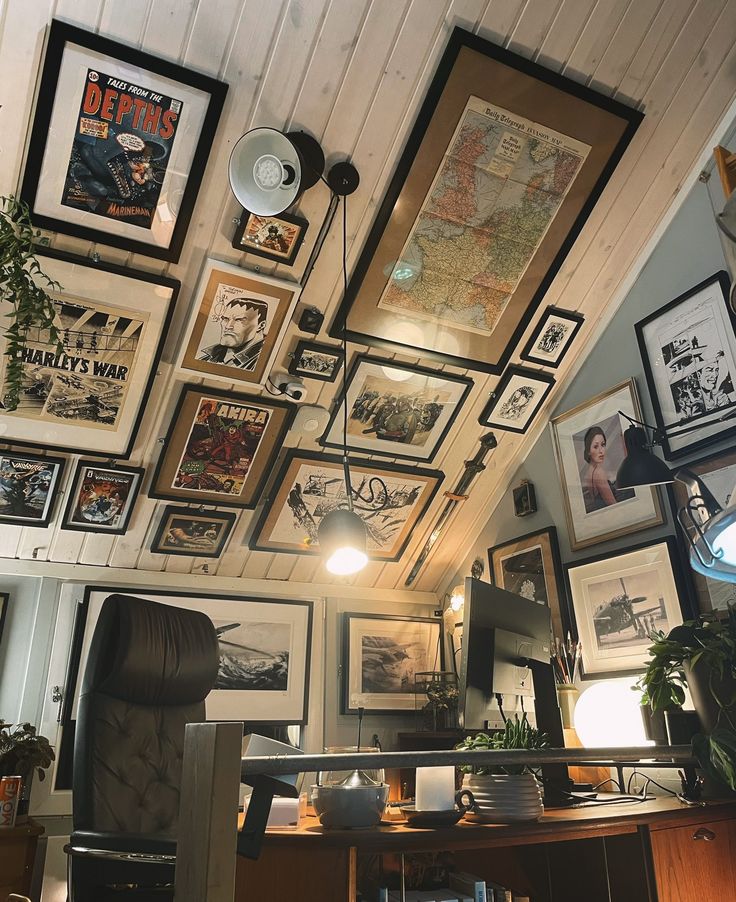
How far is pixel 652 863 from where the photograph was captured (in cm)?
177

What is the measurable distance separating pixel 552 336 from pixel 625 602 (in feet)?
4.39

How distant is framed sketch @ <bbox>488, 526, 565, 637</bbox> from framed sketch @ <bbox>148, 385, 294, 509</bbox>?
55.0 inches

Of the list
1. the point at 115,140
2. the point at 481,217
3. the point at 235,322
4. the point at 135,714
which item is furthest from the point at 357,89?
the point at 135,714

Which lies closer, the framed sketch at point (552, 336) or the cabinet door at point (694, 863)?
the cabinet door at point (694, 863)

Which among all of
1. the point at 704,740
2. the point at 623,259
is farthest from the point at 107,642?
the point at 623,259

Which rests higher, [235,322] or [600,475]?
[235,322]

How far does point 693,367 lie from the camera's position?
2938mm

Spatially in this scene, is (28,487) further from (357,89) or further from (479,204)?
(479,204)

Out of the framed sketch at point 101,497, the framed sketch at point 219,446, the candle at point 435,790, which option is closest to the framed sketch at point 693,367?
the framed sketch at point 219,446

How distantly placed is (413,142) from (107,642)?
2.15m

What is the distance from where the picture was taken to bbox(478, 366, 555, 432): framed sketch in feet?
11.9

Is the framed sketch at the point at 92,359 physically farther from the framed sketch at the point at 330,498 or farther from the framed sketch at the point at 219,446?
the framed sketch at the point at 330,498

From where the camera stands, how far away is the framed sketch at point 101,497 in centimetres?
325

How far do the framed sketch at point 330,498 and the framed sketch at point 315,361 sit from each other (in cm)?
46
